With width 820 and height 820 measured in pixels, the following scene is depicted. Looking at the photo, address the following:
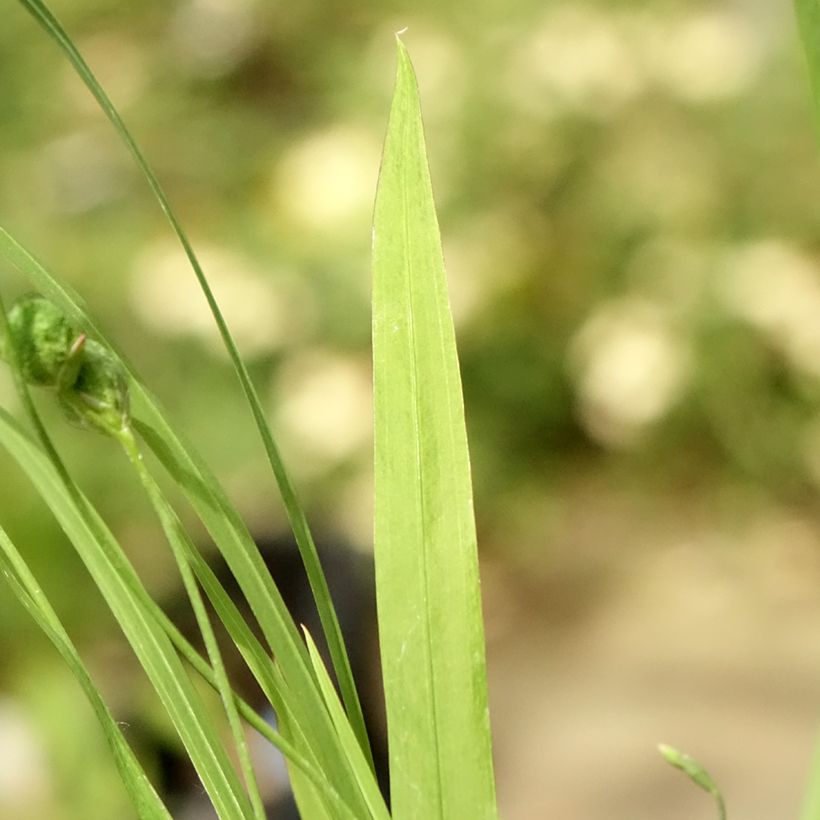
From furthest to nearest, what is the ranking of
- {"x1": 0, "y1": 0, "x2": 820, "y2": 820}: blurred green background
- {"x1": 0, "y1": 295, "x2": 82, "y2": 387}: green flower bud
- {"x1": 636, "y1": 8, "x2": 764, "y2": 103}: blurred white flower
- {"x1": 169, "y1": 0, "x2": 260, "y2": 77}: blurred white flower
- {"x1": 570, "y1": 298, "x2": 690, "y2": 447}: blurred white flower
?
{"x1": 169, "y1": 0, "x2": 260, "y2": 77}: blurred white flower < {"x1": 636, "y1": 8, "x2": 764, "y2": 103}: blurred white flower < {"x1": 570, "y1": 298, "x2": 690, "y2": 447}: blurred white flower < {"x1": 0, "y1": 0, "x2": 820, "y2": 820}: blurred green background < {"x1": 0, "y1": 295, "x2": 82, "y2": 387}: green flower bud

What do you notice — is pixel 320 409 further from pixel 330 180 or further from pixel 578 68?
pixel 578 68

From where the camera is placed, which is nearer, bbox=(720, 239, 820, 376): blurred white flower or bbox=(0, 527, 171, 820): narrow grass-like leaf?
bbox=(0, 527, 171, 820): narrow grass-like leaf

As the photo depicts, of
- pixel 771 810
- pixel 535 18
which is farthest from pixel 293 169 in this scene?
→ pixel 771 810

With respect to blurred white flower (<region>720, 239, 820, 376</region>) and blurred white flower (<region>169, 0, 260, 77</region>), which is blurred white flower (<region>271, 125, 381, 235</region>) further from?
blurred white flower (<region>720, 239, 820, 376</region>)

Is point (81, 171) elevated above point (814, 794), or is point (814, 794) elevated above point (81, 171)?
point (81, 171)

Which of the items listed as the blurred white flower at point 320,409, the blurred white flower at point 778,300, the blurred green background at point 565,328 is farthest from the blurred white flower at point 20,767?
the blurred white flower at point 778,300

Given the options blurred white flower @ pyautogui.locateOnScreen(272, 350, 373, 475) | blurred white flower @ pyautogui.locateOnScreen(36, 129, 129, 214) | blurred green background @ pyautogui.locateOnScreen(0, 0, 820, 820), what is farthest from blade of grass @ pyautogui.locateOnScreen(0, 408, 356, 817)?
blurred white flower @ pyautogui.locateOnScreen(36, 129, 129, 214)

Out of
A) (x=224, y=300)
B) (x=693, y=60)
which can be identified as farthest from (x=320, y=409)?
(x=693, y=60)

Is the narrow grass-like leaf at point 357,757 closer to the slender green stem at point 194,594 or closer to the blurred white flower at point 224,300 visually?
Answer: the slender green stem at point 194,594
